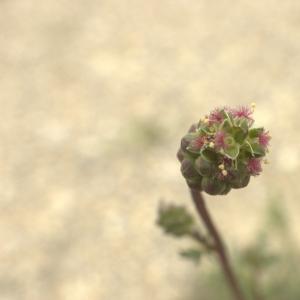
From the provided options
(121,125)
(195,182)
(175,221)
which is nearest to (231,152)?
(195,182)

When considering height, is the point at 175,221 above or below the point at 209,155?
above

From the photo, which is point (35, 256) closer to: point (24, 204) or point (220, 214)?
point (24, 204)

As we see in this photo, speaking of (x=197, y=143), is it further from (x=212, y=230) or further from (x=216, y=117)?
(x=212, y=230)

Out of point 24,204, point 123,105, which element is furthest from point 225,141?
point 123,105

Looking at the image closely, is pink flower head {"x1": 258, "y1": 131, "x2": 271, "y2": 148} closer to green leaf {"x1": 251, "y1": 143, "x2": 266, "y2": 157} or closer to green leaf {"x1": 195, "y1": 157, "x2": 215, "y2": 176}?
green leaf {"x1": 251, "y1": 143, "x2": 266, "y2": 157}

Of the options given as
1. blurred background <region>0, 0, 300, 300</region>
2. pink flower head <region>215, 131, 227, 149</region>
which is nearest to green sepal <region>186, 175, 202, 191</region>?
pink flower head <region>215, 131, 227, 149</region>

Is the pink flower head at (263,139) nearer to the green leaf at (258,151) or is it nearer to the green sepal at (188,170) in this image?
the green leaf at (258,151)

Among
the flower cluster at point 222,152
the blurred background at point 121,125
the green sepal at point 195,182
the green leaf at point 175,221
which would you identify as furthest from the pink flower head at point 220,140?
the blurred background at point 121,125

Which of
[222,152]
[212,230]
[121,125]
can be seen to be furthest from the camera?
[121,125]
